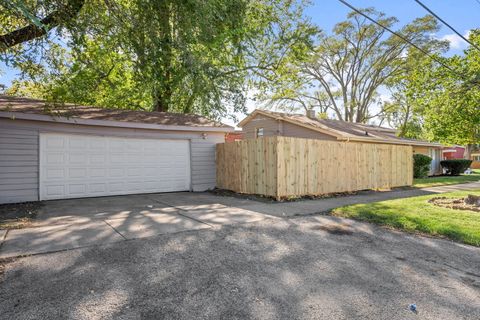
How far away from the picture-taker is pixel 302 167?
9.26m

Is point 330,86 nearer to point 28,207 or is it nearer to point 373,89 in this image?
point 373,89

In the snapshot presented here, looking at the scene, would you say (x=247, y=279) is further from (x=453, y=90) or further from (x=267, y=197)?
(x=453, y=90)

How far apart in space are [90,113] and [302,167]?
727 centimetres

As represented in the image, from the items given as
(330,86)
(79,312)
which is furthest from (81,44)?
(330,86)

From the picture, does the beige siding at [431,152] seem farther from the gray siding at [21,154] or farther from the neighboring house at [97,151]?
the gray siding at [21,154]

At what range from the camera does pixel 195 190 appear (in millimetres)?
11398

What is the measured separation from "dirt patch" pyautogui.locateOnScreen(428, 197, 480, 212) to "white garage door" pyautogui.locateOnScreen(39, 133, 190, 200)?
26.7ft

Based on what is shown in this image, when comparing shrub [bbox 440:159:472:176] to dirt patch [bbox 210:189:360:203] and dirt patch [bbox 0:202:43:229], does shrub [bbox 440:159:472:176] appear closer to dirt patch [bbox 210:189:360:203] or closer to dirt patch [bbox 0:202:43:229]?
dirt patch [bbox 210:189:360:203]

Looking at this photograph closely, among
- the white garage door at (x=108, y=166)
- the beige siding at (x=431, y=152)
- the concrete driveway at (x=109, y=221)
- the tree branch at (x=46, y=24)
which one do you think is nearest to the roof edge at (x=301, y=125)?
the white garage door at (x=108, y=166)

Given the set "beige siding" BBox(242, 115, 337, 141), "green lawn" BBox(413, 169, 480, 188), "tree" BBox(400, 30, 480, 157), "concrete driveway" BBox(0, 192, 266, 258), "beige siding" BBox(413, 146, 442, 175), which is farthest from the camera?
"beige siding" BBox(413, 146, 442, 175)

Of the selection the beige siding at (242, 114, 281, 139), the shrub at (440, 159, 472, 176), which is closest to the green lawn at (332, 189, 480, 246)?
the beige siding at (242, 114, 281, 139)

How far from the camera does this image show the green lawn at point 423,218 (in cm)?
522

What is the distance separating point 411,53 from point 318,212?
25.7 m

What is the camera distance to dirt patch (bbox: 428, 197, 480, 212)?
Result: 7.43 m
